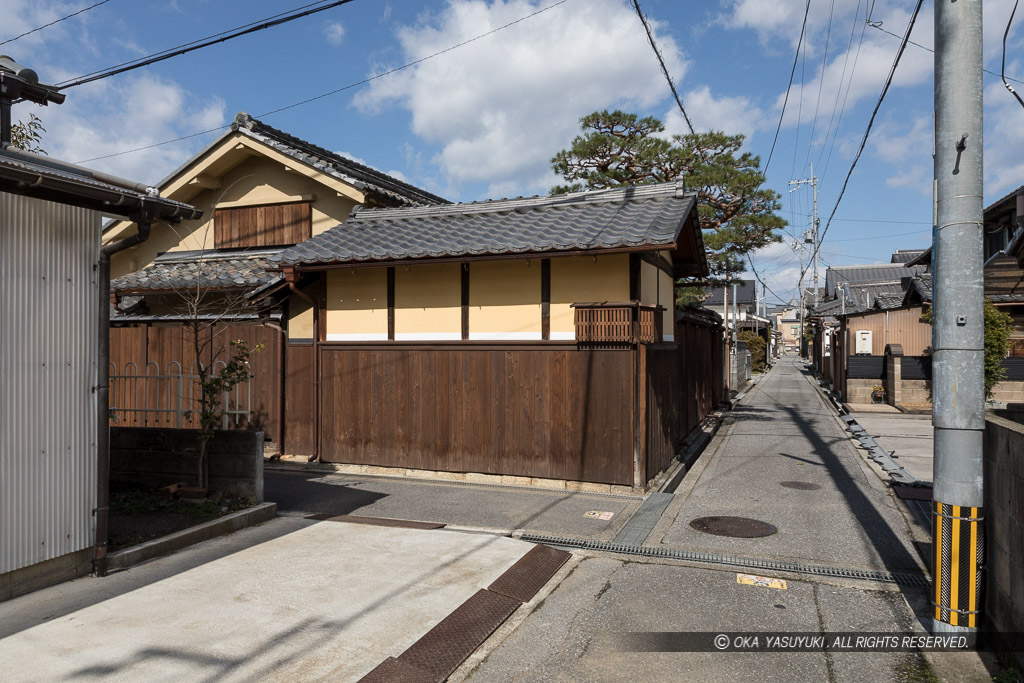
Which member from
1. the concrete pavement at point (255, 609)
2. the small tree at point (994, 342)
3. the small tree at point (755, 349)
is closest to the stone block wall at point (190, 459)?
the concrete pavement at point (255, 609)

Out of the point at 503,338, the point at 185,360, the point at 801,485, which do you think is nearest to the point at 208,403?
the point at 503,338

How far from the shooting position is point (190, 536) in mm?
6277

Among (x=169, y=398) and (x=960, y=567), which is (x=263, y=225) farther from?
(x=960, y=567)

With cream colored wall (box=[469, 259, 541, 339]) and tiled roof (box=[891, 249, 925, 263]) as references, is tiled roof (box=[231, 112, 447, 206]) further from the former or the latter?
tiled roof (box=[891, 249, 925, 263])

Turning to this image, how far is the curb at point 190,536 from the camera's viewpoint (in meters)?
5.61

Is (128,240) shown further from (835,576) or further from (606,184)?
(606,184)

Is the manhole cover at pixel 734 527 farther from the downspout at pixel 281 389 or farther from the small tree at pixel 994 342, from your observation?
the small tree at pixel 994 342

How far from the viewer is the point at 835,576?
5660 millimetres

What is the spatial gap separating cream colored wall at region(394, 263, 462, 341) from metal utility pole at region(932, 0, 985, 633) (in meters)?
6.64

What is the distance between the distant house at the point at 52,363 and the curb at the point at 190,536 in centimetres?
26

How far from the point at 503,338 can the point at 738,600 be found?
5264 millimetres

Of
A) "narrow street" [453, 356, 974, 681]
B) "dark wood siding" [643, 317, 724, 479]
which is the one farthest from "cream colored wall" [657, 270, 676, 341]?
"narrow street" [453, 356, 974, 681]

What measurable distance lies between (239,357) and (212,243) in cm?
763

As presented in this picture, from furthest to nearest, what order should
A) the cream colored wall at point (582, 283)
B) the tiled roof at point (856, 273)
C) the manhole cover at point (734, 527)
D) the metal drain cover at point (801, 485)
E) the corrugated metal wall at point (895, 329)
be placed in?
the tiled roof at point (856, 273), the corrugated metal wall at point (895, 329), the metal drain cover at point (801, 485), the cream colored wall at point (582, 283), the manhole cover at point (734, 527)
